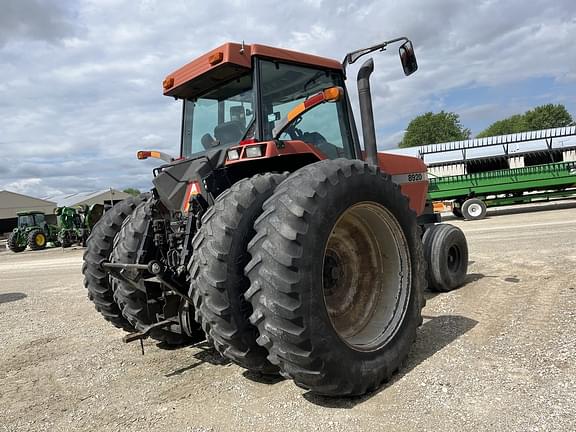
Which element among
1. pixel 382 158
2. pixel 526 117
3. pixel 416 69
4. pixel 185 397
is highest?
pixel 526 117

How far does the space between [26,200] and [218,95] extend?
57.6 metres

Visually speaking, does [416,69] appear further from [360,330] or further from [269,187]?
[360,330]

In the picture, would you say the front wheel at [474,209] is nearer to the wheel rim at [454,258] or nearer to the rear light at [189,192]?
the wheel rim at [454,258]

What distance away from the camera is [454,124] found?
71875mm

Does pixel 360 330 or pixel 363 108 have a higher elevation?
pixel 363 108

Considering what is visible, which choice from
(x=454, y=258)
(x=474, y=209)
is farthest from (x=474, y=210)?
(x=454, y=258)

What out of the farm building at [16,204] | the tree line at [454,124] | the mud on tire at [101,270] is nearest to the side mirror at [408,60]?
the mud on tire at [101,270]

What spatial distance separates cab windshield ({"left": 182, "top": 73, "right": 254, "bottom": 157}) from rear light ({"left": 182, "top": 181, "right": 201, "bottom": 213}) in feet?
1.87

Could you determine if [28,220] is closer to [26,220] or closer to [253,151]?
[26,220]

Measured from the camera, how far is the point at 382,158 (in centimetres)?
551

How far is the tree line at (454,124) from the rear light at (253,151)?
68.5 metres

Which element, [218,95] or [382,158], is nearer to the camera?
[218,95]

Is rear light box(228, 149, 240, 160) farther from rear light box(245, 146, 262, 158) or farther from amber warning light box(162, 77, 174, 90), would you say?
amber warning light box(162, 77, 174, 90)

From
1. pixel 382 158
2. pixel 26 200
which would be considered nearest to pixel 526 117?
pixel 26 200
